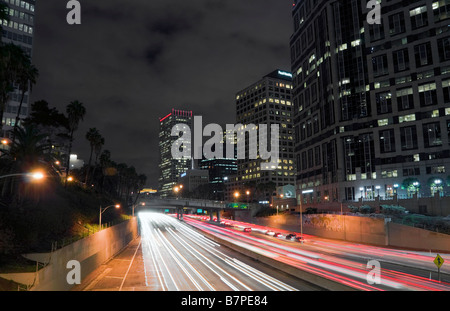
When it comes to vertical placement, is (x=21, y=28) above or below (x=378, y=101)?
above

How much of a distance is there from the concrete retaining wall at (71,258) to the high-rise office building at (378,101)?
77109 millimetres

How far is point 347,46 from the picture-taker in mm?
111688

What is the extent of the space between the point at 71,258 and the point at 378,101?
322 ft

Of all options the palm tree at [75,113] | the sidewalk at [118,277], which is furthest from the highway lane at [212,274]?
the palm tree at [75,113]

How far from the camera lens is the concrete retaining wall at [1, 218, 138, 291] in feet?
73.8

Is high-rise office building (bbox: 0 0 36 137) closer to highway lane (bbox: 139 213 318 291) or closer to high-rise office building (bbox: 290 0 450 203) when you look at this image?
highway lane (bbox: 139 213 318 291)

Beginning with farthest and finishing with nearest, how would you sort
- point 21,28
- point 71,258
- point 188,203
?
point 188,203
point 21,28
point 71,258

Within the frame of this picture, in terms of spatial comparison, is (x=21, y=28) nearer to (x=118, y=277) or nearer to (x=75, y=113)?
(x=75, y=113)

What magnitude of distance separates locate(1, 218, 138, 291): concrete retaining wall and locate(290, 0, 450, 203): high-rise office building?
7711 centimetres

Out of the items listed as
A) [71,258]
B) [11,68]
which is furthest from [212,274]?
[11,68]

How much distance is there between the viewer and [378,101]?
102688 millimetres

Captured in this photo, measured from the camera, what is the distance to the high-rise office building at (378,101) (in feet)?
299

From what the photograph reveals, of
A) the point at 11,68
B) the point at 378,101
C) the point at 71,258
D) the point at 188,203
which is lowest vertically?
the point at 71,258
